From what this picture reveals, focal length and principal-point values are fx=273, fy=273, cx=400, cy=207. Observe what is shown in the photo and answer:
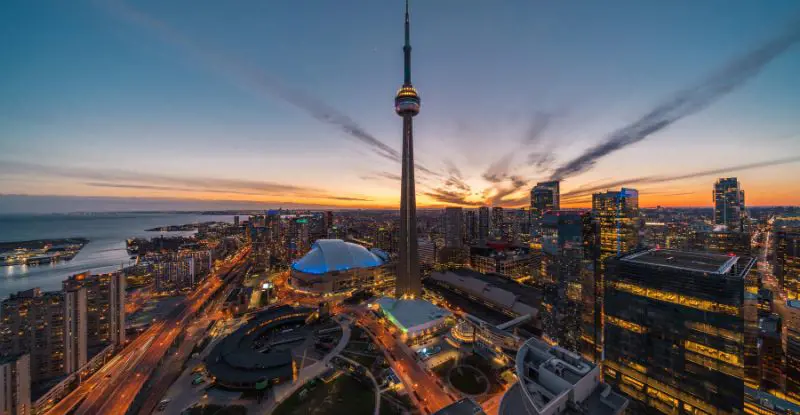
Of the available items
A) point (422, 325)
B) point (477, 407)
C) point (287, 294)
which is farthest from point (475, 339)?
point (287, 294)

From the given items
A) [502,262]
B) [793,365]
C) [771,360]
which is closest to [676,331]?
[793,365]

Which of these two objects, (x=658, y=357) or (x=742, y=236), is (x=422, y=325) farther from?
(x=742, y=236)

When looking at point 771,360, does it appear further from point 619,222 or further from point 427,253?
point 427,253

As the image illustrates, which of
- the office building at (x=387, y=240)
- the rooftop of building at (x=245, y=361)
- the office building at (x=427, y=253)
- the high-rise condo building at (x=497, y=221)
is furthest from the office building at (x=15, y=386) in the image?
the high-rise condo building at (x=497, y=221)

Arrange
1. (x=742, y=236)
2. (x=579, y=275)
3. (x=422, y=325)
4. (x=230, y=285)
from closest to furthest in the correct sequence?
1. (x=579, y=275)
2. (x=422, y=325)
3. (x=742, y=236)
4. (x=230, y=285)

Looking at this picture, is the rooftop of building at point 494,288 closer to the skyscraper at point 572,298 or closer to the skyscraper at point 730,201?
the skyscraper at point 572,298
